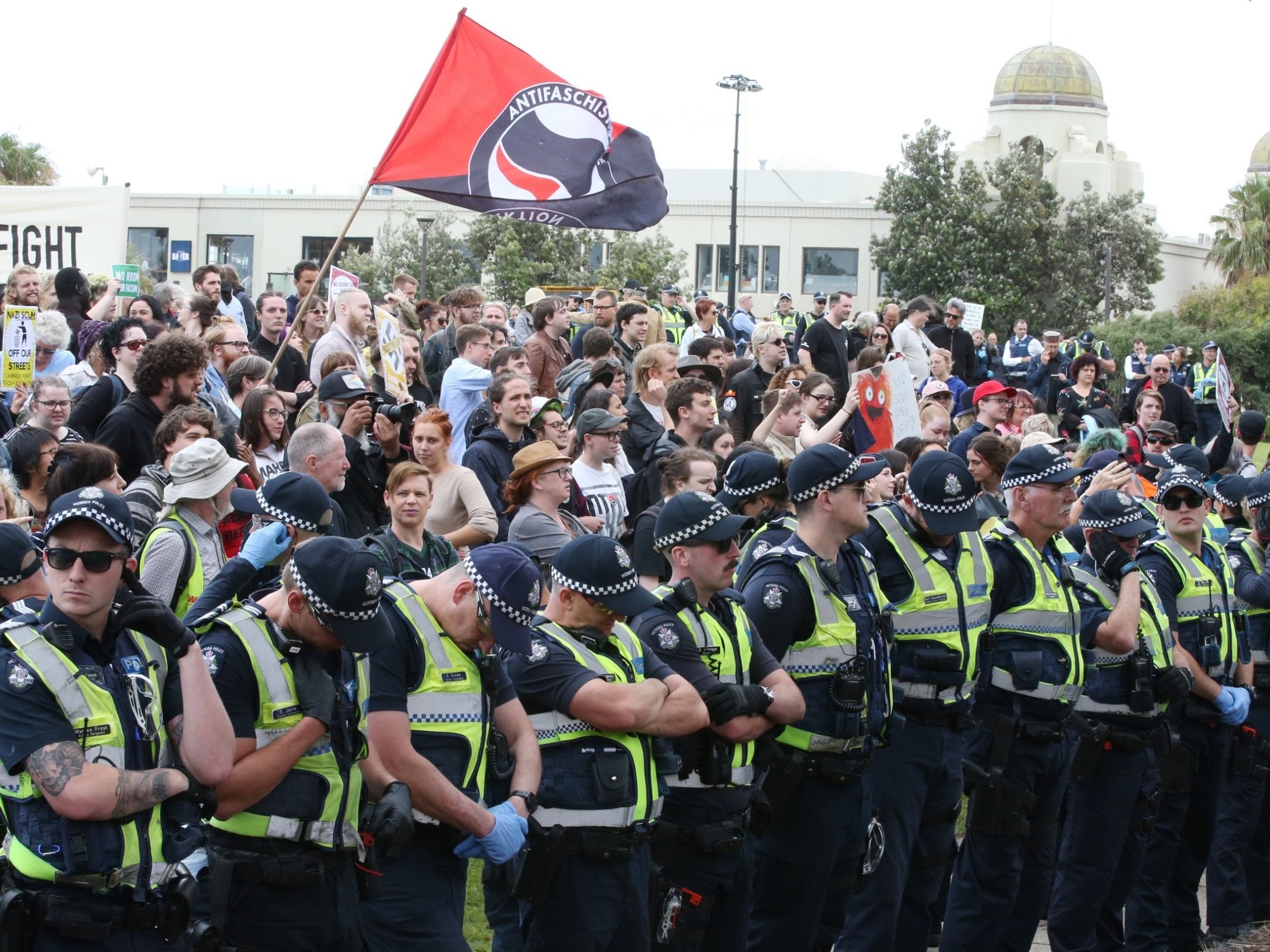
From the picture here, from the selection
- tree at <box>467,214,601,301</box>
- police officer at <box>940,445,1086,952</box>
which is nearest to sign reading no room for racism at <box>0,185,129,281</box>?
police officer at <box>940,445,1086,952</box>

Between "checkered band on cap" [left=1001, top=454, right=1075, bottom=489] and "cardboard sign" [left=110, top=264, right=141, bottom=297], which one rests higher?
"cardboard sign" [left=110, top=264, right=141, bottom=297]

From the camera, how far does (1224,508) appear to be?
10.1m

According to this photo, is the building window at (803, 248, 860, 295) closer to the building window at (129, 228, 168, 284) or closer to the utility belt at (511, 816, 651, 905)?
the building window at (129, 228, 168, 284)

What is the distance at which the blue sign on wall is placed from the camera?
59.6 metres

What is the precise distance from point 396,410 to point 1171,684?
4.33 m

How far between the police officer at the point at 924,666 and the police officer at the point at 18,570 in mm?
3498

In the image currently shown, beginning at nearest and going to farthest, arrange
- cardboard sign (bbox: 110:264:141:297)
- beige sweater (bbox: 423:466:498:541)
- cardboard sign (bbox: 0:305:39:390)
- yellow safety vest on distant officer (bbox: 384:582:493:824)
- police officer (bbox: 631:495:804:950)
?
yellow safety vest on distant officer (bbox: 384:582:493:824), police officer (bbox: 631:495:804:950), beige sweater (bbox: 423:466:498:541), cardboard sign (bbox: 0:305:39:390), cardboard sign (bbox: 110:264:141:297)

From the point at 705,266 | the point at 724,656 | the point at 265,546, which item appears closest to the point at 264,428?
the point at 265,546

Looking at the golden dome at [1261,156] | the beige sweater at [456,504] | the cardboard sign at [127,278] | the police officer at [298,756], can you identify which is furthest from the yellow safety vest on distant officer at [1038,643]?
the golden dome at [1261,156]

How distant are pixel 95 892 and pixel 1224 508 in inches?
315

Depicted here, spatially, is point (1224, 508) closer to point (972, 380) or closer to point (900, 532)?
point (900, 532)

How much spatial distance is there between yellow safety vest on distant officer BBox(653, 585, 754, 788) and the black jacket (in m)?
3.42

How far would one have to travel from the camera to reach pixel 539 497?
7594 mm

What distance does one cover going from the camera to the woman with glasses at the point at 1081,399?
1520 centimetres
